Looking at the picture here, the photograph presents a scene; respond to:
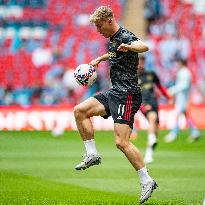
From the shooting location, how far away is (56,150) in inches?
768

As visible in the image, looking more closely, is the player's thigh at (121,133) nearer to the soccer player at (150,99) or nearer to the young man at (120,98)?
the young man at (120,98)

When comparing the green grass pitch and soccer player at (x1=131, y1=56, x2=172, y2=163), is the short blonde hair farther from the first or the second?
soccer player at (x1=131, y1=56, x2=172, y2=163)

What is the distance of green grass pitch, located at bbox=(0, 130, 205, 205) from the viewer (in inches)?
450

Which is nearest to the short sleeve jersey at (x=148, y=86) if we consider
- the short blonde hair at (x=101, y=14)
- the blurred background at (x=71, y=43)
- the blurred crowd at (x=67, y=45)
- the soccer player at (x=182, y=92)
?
the soccer player at (x=182, y=92)

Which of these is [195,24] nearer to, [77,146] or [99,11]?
[77,146]

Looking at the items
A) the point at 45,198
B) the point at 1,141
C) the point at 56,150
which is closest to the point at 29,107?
the point at 1,141

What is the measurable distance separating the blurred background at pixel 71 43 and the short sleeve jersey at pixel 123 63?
17.7m

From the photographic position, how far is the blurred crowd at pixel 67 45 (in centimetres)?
2950

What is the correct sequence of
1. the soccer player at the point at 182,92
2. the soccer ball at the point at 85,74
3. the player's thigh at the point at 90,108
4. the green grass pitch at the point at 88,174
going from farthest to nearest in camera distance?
1. the soccer player at the point at 182,92
2. the green grass pitch at the point at 88,174
3. the soccer ball at the point at 85,74
4. the player's thigh at the point at 90,108

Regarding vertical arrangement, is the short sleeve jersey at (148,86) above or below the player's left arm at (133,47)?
below

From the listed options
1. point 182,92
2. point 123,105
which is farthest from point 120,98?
point 182,92

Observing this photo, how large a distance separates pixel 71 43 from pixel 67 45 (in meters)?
0.28

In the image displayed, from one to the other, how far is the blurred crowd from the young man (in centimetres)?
1739

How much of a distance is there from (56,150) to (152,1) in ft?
47.0
